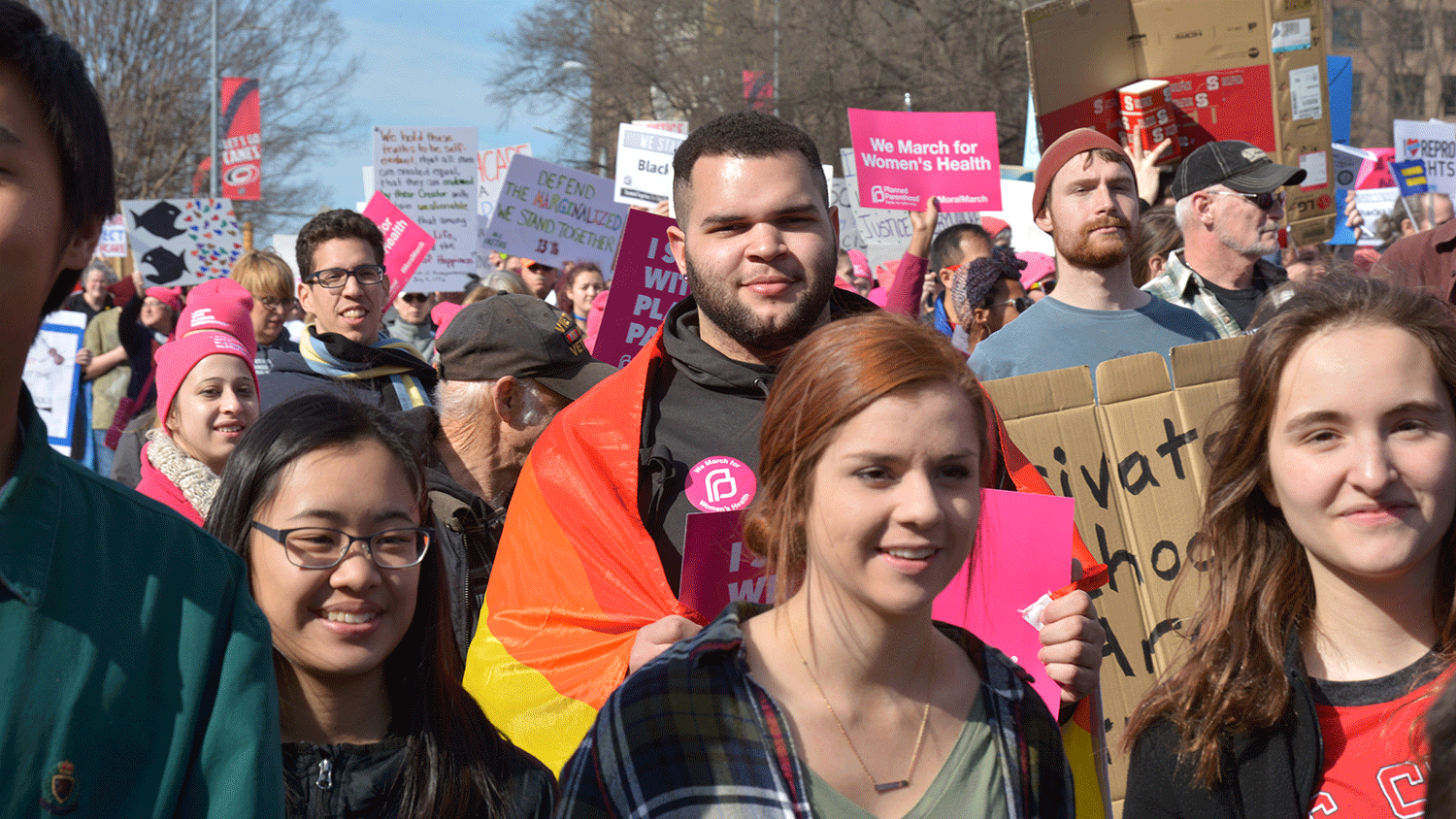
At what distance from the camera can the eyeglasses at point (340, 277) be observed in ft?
17.1

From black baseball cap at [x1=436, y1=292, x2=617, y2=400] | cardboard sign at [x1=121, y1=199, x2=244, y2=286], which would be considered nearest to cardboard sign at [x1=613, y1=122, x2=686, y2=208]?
cardboard sign at [x1=121, y1=199, x2=244, y2=286]

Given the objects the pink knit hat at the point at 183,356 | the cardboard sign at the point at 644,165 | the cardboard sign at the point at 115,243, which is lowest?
the pink knit hat at the point at 183,356

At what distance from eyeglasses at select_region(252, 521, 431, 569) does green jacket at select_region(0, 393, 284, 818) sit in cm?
91

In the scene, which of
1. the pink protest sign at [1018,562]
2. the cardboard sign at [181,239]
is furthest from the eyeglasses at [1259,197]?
the cardboard sign at [181,239]

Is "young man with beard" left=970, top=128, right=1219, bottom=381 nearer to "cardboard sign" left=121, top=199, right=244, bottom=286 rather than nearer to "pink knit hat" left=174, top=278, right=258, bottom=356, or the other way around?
"pink knit hat" left=174, top=278, right=258, bottom=356

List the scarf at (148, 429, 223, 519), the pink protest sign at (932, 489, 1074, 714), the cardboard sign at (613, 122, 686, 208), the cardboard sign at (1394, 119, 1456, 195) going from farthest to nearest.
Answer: the cardboard sign at (1394, 119, 1456, 195), the cardboard sign at (613, 122, 686, 208), the scarf at (148, 429, 223, 519), the pink protest sign at (932, 489, 1074, 714)

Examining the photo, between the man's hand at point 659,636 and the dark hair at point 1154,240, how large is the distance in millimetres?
4810

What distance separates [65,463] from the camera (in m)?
1.43

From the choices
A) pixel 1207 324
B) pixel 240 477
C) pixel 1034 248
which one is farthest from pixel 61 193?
pixel 1034 248

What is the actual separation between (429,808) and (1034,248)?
11741 millimetres

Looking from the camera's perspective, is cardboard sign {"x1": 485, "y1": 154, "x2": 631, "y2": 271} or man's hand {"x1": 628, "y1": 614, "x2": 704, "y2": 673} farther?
cardboard sign {"x1": 485, "y1": 154, "x2": 631, "y2": 271}

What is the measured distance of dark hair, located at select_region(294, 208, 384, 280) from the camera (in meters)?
5.35

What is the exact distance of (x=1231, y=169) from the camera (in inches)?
215

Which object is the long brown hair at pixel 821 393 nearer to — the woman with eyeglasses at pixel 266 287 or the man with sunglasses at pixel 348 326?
the man with sunglasses at pixel 348 326
